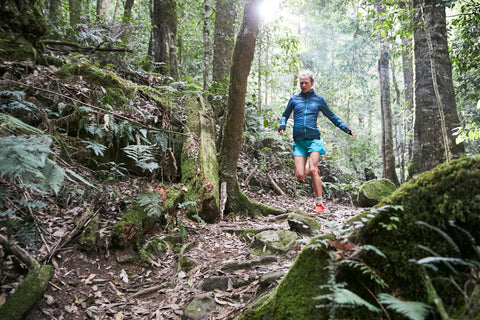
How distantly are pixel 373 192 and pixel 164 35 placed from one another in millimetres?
7437

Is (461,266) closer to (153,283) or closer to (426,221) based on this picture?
(426,221)

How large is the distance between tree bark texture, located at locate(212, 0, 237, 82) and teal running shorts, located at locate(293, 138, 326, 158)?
4671mm

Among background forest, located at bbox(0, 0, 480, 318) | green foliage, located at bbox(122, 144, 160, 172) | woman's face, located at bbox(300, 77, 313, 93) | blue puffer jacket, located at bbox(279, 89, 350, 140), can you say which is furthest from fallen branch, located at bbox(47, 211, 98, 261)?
woman's face, located at bbox(300, 77, 313, 93)

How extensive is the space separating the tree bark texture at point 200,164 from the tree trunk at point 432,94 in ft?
14.0

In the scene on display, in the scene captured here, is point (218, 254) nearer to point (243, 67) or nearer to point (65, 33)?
point (243, 67)

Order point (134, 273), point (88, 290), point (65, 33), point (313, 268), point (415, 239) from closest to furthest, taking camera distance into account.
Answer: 1. point (415, 239)
2. point (313, 268)
3. point (88, 290)
4. point (134, 273)
5. point (65, 33)

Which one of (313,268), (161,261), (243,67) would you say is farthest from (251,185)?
(313,268)

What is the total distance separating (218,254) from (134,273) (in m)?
1.17

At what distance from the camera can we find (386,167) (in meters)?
9.59

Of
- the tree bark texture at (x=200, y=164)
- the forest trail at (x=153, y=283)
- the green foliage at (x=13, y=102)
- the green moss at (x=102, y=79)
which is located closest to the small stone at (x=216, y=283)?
the forest trail at (x=153, y=283)

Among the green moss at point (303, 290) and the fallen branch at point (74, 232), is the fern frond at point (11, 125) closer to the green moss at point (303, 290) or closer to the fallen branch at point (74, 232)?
the fallen branch at point (74, 232)

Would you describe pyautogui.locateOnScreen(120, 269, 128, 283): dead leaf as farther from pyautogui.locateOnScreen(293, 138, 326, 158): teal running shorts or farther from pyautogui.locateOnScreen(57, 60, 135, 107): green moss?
pyautogui.locateOnScreen(293, 138, 326, 158): teal running shorts

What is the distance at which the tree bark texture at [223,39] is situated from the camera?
367 inches

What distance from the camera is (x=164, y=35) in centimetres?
830
